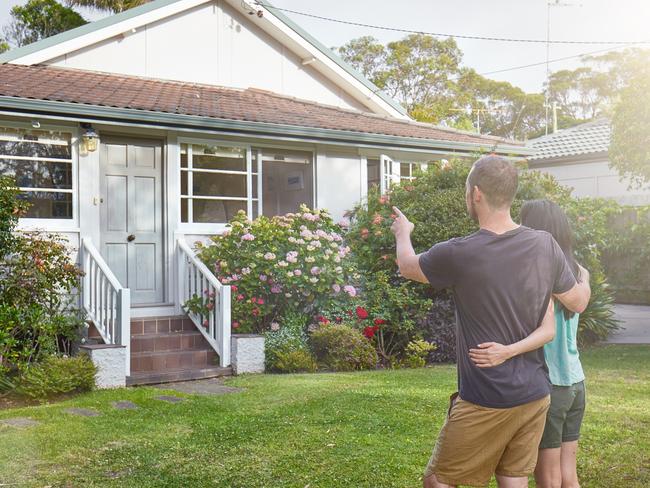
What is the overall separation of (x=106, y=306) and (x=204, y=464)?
457cm

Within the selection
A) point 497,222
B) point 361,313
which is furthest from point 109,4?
point 497,222

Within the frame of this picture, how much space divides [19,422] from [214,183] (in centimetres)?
552

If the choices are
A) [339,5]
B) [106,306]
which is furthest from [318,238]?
[339,5]

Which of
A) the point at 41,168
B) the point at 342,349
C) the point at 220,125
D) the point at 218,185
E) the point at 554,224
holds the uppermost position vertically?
the point at 220,125

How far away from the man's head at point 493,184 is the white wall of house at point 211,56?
1046cm

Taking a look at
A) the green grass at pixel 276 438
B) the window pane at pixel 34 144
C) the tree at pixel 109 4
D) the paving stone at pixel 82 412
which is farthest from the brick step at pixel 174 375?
the tree at pixel 109 4

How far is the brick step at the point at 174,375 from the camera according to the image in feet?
27.5

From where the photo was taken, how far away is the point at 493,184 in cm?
289

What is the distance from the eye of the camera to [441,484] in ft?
9.49

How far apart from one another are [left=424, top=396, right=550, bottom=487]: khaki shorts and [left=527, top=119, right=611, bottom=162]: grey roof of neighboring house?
21.9 meters

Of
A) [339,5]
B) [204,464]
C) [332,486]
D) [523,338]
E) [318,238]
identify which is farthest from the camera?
[339,5]

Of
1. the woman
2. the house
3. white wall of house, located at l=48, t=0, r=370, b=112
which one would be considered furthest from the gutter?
the woman

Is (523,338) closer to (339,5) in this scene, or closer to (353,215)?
(353,215)

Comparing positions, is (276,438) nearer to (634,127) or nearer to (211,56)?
(211,56)
